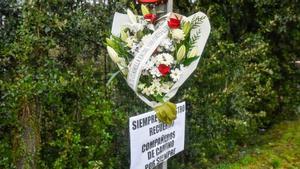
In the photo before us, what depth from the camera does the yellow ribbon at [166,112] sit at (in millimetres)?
3250

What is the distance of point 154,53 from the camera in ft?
10.4

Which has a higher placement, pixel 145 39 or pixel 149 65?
pixel 145 39

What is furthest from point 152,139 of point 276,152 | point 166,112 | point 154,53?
point 276,152

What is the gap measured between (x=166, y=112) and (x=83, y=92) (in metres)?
0.70

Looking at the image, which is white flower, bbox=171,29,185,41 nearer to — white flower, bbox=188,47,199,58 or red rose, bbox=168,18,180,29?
red rose, bbox=168,18,180,29

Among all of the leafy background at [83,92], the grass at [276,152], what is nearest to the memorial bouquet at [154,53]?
the leafy background at [83,92]

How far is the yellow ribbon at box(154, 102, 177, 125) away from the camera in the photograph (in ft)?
10.7

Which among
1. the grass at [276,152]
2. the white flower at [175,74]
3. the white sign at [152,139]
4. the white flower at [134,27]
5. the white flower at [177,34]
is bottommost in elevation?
the grass at [276,152]

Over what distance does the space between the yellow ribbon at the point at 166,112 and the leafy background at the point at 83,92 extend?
0.59 metres

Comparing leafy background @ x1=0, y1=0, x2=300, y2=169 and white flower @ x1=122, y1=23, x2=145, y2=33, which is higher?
white flower @ x1=122, y1=23, x2=145, y2=33

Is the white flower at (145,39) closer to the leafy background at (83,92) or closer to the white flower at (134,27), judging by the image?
the white flower at (134,27)

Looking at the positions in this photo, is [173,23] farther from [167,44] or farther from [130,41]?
[130,41]

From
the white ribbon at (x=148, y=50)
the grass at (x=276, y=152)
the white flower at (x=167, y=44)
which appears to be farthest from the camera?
the grass at (x=276, y=152)

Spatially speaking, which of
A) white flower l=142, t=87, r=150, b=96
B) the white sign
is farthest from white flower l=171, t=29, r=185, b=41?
the white sign
